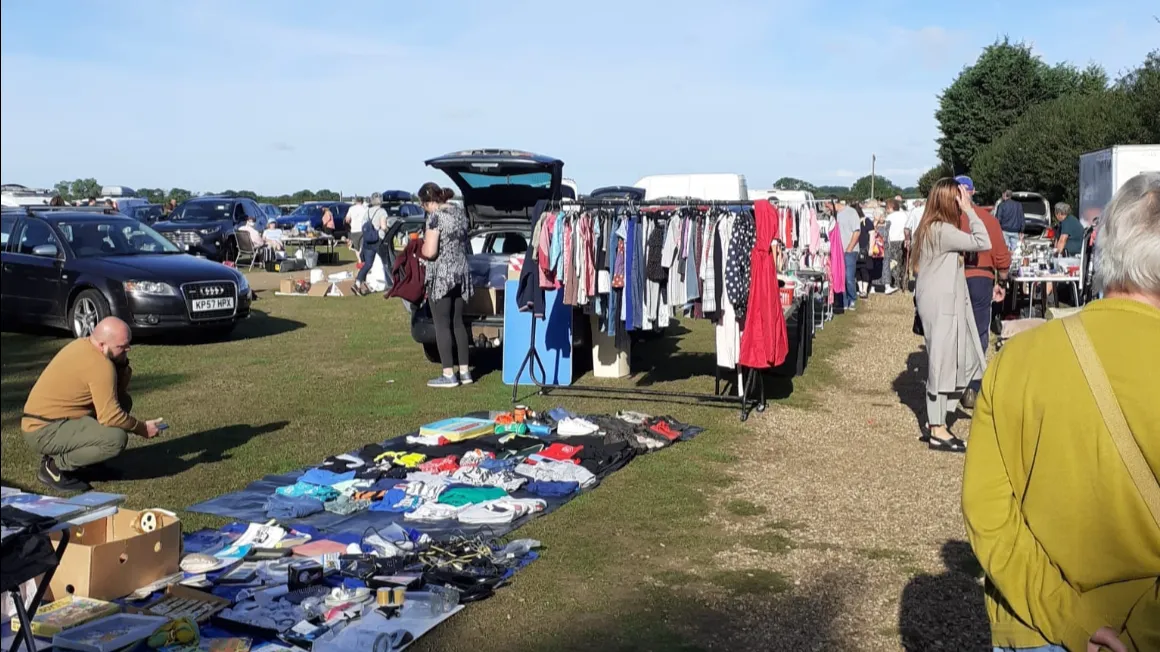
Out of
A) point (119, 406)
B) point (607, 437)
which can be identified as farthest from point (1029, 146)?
point (119, 406)

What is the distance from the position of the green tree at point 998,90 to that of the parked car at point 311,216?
29.2 meters

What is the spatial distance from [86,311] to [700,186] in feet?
47.5

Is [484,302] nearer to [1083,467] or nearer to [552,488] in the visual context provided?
[552,488]

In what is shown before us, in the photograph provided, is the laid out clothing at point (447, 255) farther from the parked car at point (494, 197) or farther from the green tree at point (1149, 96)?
the green tree at point (1149, 96)

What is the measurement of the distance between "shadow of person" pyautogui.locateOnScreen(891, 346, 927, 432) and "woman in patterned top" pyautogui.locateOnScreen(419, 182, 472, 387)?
4.47 meters

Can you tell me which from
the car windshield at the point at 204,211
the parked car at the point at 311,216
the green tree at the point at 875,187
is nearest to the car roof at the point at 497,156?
the car windshield at the point at 204,211

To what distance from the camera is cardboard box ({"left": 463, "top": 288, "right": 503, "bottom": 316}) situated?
1155 cm

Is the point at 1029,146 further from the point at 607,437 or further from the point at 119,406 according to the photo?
the point at 119,406

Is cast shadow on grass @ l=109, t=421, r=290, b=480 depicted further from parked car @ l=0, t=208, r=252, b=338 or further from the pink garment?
the pink garment

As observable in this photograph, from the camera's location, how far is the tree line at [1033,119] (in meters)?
30.7

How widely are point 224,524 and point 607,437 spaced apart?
306cm

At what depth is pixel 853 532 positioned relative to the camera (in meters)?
6.39

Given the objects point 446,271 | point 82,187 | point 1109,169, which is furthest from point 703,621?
point 82,187

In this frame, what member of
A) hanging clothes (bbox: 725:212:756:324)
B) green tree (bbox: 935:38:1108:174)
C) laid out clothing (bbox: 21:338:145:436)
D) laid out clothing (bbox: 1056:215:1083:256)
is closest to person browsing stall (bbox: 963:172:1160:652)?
laid out clothing (bbox: 21:338:145:436)
